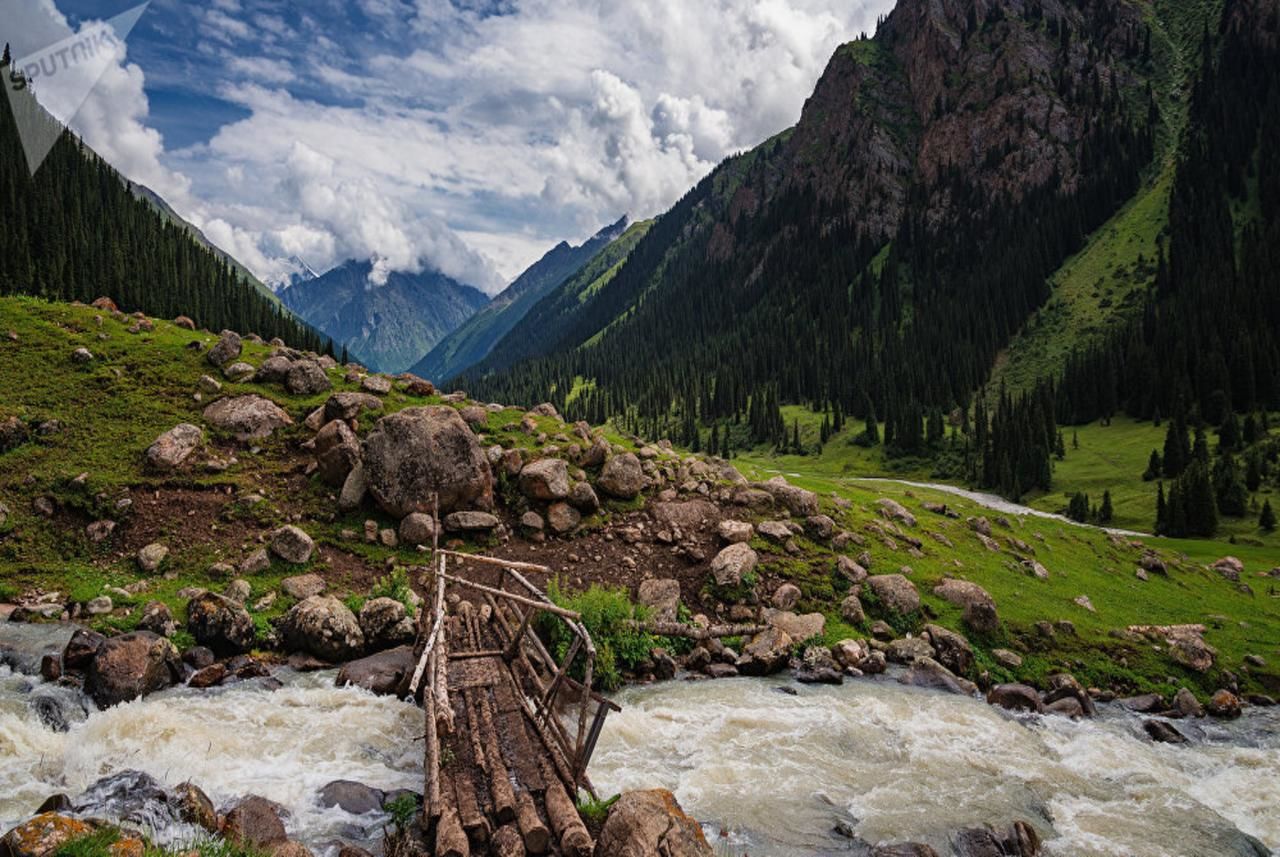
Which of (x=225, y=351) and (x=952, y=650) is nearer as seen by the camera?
(x=952, y=650)

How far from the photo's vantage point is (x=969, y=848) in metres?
13.0

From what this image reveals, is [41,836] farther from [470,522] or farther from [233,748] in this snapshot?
[470,522]

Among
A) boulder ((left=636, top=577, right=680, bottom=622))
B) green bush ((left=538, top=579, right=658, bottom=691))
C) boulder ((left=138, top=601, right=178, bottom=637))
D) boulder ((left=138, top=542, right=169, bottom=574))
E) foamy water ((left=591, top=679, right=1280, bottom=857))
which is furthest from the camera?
boulder ((left=636, top=577, right=680, bottom=622))

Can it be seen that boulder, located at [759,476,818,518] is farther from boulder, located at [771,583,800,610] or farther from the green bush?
the green bush

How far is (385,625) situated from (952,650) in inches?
836

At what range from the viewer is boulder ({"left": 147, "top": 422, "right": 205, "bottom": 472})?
26.4m

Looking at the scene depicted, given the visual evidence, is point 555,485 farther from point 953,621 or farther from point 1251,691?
point 1251,691

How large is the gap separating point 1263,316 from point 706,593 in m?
131

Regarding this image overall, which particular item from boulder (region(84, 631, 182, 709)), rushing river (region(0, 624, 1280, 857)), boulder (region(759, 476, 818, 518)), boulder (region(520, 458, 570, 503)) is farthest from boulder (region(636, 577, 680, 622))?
boulder (region(84, 631, 182, 709))

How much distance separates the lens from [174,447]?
2716 centimetres

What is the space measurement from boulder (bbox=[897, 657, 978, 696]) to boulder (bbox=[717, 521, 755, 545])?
8844 millimetres

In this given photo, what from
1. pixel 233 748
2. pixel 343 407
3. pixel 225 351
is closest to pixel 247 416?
pixel 343 407

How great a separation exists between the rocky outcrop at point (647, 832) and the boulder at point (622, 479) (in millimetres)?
20877

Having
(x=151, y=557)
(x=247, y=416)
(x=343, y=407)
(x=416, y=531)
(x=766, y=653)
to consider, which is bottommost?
(x=766, y=653)
